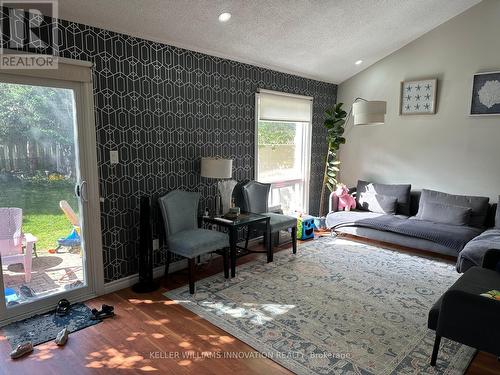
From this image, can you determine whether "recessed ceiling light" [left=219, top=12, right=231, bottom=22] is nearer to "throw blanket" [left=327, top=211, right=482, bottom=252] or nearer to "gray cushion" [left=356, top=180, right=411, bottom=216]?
"throw blanket" [left=327, top=211, right=482, bottom=252]

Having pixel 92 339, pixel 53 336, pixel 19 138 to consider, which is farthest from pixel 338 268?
pixel 19 138

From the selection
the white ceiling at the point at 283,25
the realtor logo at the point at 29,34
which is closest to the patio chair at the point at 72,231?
the realtor logo at the point at 29,34

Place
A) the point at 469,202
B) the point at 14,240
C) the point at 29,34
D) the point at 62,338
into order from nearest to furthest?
the point at 62,338 < the point at 29,34 < the point at 14,240 < the point at 469,202

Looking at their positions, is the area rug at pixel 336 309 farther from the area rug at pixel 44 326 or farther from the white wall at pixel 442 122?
the white wall at pixel 442 122

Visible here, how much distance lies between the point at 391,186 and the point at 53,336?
4.77 meters

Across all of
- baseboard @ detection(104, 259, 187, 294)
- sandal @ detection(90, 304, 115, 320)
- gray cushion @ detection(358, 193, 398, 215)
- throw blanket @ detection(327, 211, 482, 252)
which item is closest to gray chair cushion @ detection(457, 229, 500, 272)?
throw blanket @ detection(327, 211, 482, 252)

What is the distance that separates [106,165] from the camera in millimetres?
3254

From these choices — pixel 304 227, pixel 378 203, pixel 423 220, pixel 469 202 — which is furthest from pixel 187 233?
pixel 469 202

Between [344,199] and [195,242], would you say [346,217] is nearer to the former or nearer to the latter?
[344,199]

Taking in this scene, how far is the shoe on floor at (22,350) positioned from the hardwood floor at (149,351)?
0.13 feet

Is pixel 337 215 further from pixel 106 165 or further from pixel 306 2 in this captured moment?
pixel 106 165

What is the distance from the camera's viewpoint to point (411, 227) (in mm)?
4496

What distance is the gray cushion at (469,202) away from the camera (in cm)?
453

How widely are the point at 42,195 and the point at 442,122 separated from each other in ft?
16.8
